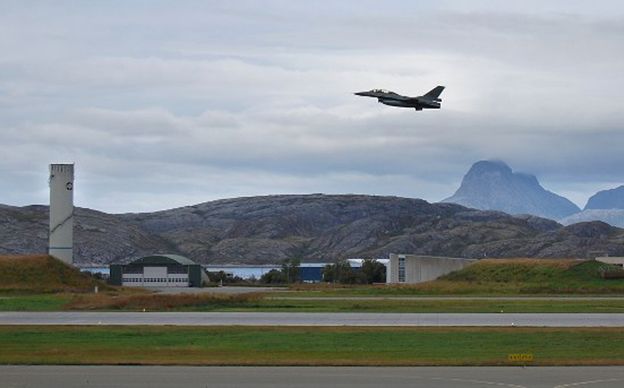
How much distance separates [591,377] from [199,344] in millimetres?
18334

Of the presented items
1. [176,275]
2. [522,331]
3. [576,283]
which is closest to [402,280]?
[176,275]

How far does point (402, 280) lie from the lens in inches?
6171

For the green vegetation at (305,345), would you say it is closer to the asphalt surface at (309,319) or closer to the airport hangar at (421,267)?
the asphalt surface at (309,319)

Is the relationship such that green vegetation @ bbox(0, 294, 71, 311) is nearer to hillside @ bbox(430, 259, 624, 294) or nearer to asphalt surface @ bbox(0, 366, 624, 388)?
asphalt surface @ bbox(0, 366, 624, 388)

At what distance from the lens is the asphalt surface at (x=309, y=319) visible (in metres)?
57.5

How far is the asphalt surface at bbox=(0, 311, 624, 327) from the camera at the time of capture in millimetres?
57531

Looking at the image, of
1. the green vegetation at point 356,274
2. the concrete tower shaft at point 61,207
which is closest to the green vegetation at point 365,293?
the concrete tower shaft at point 61,207

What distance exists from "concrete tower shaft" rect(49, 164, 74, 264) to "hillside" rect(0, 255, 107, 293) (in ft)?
39.2

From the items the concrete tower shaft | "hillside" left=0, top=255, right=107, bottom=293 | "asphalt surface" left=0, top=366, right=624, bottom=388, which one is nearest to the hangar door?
the concrete tower shaft

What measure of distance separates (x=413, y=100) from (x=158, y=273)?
85.6 meters

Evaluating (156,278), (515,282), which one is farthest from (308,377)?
(156,278)

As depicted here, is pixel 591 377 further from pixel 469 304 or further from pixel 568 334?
pixel 469 304

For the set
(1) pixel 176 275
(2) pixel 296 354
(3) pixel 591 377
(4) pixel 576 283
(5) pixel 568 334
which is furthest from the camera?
(1) pixel 176 275

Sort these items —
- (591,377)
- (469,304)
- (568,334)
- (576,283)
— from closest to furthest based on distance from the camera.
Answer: (591,377)
(568,334)
(469,304)
(576,283)
